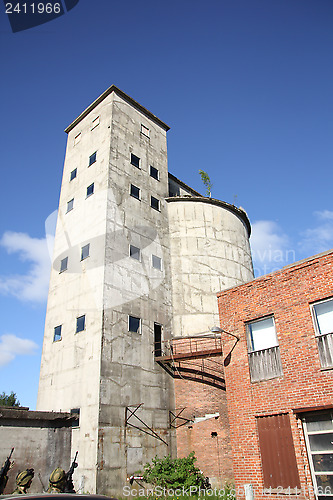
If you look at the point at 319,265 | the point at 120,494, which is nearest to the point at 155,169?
the point at 319,265

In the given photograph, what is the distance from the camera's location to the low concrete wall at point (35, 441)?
12719 millimetres

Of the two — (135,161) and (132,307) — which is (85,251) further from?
(135,161)

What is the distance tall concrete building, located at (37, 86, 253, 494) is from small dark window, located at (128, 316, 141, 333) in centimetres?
8

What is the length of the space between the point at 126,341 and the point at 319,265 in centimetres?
1118

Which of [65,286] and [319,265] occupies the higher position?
[65,286]

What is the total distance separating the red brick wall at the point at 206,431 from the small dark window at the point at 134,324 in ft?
13.1

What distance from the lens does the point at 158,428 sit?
66.4ft

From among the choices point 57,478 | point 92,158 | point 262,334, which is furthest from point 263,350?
point 92,158

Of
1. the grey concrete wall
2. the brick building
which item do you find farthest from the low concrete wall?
the brick building

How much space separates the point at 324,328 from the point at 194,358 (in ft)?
30.9

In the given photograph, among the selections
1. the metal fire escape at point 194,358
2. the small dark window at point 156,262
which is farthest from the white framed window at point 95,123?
the metal fire escape at point 194,358

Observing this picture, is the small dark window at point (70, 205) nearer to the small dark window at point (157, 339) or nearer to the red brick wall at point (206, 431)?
the small dark window at point (157, 339)

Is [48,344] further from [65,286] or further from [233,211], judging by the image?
[233,211]

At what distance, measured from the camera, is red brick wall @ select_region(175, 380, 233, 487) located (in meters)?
18.5
